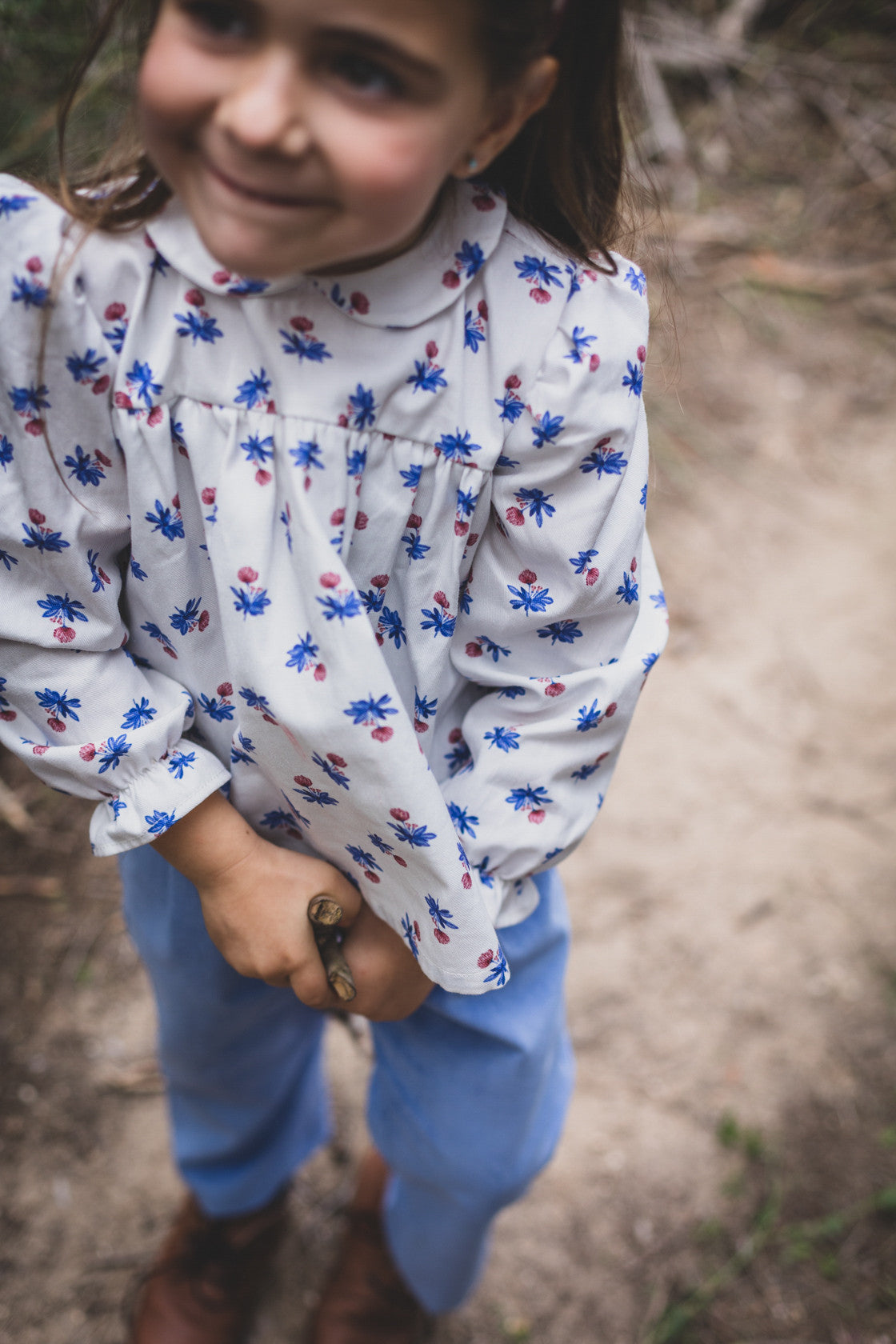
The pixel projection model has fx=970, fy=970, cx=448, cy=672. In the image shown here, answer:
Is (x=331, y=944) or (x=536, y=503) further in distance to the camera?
(x=331, y=944)

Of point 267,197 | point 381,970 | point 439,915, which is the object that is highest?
point 267,197

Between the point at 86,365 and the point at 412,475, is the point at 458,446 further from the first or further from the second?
the point at 86,365

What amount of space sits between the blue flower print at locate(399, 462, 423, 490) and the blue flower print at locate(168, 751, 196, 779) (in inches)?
11.2

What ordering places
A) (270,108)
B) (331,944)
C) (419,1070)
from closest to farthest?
1. (270,108)
2. (331,944)
3. (419,1070)

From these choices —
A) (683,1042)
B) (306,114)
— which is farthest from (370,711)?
(683,1042)

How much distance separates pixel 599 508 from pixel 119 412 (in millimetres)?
360

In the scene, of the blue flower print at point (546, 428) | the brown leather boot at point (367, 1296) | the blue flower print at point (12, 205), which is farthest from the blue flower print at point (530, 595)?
the brown leather boot at point (367, 1296)

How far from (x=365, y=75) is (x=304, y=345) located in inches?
7.5

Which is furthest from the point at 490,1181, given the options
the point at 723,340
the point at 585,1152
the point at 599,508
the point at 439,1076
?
the point at 723,340

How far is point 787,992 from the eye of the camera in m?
1.74

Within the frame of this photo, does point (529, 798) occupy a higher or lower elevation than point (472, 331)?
lower

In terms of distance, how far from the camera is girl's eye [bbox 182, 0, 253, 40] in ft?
1.80

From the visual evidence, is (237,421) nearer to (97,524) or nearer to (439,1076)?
(97,524)

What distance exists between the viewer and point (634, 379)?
0.75 meters
